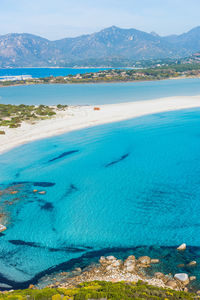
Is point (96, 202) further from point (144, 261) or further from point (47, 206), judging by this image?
point (144, 261)

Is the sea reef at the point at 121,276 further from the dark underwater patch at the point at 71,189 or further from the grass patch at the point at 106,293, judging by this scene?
the dark underwater patch at the point at 71,189

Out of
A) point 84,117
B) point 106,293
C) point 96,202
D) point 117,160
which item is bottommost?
point 96,202

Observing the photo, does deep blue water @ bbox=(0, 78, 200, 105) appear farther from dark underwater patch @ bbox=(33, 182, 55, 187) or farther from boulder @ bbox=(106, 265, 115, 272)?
boulder @ bbox=(106, 265, 115, 272)

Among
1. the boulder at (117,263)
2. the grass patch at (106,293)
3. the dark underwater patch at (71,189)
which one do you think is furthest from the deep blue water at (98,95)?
the grass patch at (106,293)

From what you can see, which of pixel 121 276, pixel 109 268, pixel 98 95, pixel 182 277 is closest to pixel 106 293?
pixel 121 276

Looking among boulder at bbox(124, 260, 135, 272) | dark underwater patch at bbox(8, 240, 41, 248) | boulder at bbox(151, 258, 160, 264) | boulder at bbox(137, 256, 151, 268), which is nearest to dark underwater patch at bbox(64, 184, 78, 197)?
dark underwater patch at bbox(8, 240, 41, 248)
